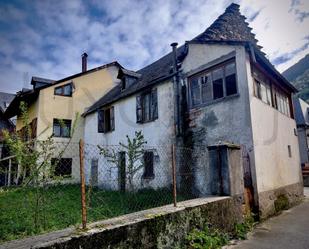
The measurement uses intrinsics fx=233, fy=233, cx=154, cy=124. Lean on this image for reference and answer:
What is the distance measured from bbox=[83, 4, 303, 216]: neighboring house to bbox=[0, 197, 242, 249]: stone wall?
2.42 ft

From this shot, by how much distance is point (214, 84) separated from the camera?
8781 millimetres

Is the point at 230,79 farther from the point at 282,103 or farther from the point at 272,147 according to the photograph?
the point at 282,103

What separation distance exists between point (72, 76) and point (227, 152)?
1389 centimetres

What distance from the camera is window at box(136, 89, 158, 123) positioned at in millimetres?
11359

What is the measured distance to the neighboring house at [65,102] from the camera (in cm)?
1552

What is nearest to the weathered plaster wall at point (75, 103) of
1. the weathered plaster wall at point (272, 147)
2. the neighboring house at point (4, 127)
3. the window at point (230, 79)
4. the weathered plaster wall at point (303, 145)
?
the neighboring house at point (4, 127)

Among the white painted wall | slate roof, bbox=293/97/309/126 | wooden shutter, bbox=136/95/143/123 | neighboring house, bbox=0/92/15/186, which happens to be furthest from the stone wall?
slate roof, bbox=293/97/309/126

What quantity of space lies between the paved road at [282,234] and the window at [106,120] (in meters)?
10.2

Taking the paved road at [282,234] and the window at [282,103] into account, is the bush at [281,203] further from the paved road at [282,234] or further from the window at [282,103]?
the window at [282,103]

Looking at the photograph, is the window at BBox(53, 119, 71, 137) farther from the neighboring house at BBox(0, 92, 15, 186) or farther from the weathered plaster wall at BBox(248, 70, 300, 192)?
the weathered plaster wall at BBox(248, 70, 300, 192)

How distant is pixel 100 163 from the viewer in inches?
597

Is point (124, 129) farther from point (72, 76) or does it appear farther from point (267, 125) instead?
point (267, 125)

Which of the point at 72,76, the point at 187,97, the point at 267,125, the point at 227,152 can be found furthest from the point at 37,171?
the point at 72,76

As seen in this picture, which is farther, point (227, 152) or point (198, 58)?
point (198, 58)
